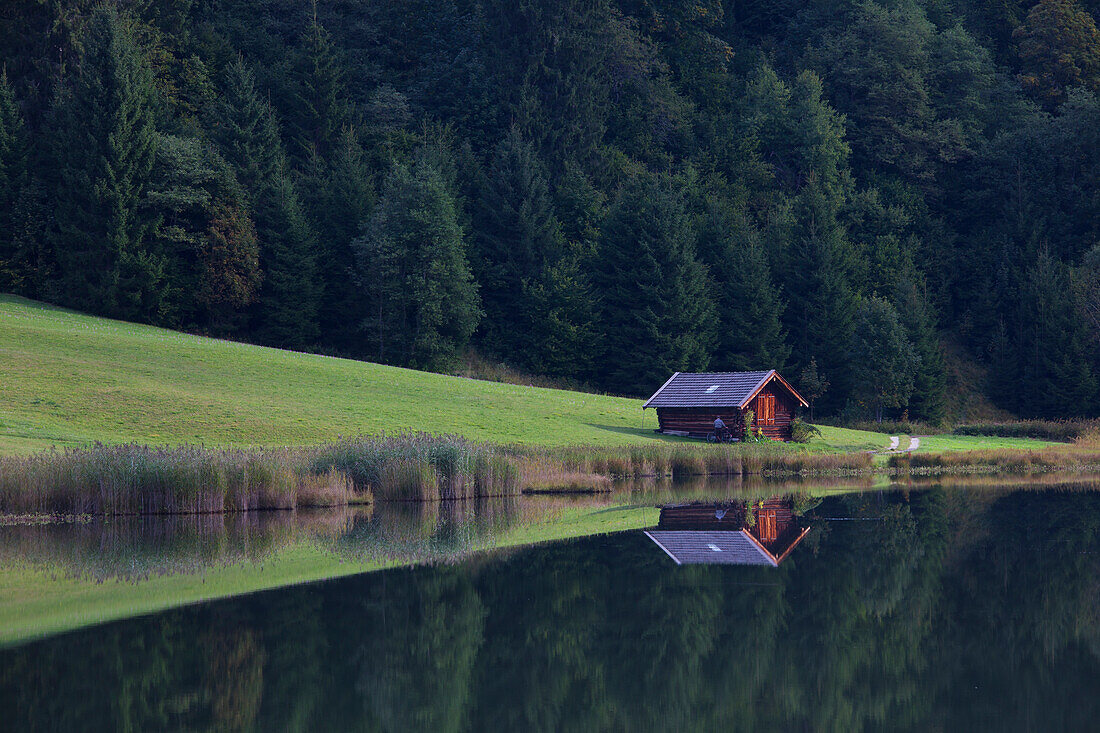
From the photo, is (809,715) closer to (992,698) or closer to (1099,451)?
(992,698)

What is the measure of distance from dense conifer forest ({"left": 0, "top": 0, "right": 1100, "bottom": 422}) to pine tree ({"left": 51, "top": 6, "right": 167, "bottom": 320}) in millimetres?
153

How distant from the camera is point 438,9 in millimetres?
80688

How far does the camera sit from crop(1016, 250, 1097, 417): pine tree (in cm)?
6794

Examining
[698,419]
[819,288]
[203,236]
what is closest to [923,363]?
[819,288]

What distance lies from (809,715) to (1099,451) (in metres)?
39.7

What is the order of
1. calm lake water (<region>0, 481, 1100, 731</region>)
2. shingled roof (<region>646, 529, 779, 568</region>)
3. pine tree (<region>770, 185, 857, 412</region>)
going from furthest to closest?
pine tree (<region>770, 185, 857, 412</region>) → shingled roof (<region>646, 529, 779, 568</region>) → calm lake water (<region>0, 481, 1100, 731</region>)

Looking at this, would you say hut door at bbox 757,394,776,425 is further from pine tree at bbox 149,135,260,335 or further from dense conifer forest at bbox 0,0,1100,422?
pine tree at bbox 149,135,260,335

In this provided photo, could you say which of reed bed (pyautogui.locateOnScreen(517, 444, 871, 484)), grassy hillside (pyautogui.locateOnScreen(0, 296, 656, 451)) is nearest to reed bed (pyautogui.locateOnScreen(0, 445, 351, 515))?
grassy hillside (pyautogui.locateOnScreen(0, 296, 656, 451))

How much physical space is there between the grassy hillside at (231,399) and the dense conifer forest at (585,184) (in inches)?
333

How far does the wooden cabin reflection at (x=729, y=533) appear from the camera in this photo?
2017 cm

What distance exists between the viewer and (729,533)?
23000 mm

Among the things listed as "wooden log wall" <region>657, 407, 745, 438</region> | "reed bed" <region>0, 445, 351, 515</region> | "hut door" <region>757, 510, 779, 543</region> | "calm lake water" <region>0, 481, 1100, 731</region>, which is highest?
"wooden log wall" <region>657, 407, 745, 438</region>

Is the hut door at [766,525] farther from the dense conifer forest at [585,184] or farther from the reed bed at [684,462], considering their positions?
the dense conifer forest at [585,184]

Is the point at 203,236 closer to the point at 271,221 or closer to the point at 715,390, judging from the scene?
the point at 271,221
